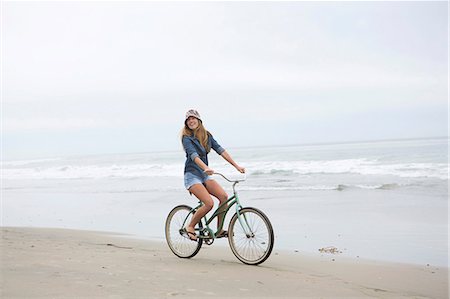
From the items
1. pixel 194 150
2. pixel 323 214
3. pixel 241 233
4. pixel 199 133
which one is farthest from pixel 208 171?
pixel 323 214

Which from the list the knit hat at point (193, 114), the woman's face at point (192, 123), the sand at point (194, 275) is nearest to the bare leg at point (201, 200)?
the sand at point (194, 275)

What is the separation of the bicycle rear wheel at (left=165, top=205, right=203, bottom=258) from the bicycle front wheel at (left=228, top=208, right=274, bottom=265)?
2.14ft

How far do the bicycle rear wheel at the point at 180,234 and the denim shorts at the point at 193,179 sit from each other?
543 mm

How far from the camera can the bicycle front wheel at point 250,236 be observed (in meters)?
5.52

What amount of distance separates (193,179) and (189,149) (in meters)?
0.42

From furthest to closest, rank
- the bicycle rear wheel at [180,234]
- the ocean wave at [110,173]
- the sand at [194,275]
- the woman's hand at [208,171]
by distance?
1. the ocean wave at [110,173]
2. the bicycle rear wheel at [180,234]
3. the woman's hand at [208,171]
4. the sand at [194,275]

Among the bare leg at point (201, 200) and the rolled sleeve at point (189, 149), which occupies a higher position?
the rolled sleeve at point (189, 149)

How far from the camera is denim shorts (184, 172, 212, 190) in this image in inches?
231

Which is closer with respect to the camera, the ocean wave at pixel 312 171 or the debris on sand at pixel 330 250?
the debris on sand at pixel 330 250

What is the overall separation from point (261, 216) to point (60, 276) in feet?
7.68

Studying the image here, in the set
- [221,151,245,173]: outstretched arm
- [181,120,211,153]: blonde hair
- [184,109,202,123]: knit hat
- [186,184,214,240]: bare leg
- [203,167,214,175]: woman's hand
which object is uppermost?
[184,109,202,123]: knit hat

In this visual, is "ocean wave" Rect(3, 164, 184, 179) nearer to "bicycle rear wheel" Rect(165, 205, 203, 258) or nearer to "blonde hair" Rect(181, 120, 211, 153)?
"bicycle rear wheel" Rect(165, 205, 203, 258)

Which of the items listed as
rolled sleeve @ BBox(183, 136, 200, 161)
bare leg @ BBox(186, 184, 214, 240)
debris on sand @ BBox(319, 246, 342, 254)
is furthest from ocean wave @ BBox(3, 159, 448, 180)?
rolled sleeve @ BBox(183, 136, 200, 161)

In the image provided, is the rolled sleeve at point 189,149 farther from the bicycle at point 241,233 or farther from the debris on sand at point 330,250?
the debris on sand at point 330,250
